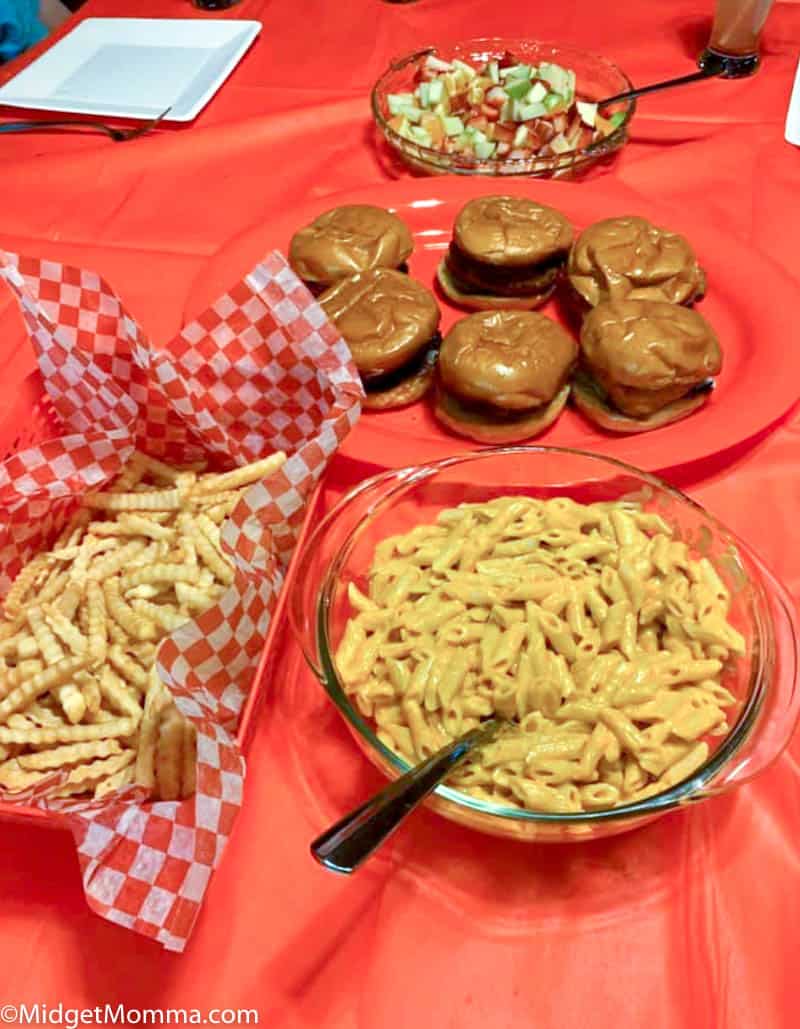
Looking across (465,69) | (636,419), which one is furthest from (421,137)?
(636,419)

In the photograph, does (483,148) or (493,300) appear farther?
(483,148)

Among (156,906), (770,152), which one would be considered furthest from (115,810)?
(770,152)

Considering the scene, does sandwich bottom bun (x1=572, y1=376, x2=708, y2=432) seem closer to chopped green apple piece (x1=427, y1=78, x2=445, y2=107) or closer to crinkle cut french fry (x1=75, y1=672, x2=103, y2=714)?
crinkle cut french fry (x1=75, y1=672, x2=103, y2=714)

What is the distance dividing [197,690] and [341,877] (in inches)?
9.2

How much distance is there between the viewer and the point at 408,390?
1.26 metres

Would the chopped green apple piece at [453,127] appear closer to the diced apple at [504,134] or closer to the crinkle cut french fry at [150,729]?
the diced apple at [504,134]

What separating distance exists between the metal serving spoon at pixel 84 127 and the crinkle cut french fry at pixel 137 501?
3.97 ft

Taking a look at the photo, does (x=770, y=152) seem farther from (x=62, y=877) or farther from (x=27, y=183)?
(x=62, y=877)

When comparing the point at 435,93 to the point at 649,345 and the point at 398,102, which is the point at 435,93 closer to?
the point at 398,102

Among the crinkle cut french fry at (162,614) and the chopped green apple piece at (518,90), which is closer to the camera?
the crinkle cut french fry at (162,614)

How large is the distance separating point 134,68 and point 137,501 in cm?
155

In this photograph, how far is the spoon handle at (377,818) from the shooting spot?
0.61 meters

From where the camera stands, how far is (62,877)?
799 mm

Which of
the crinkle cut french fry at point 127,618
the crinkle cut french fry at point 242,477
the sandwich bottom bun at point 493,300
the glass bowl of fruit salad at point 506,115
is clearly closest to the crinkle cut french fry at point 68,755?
the crinkle cut french fry at point 127,618
